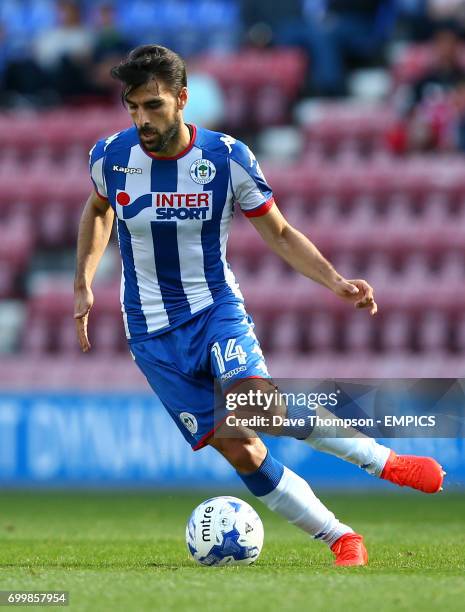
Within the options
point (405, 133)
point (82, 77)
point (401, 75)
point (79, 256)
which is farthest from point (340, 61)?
point (79, 256)

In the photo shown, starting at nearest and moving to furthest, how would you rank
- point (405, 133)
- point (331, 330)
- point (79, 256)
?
point (79, 256)
point (331, 330)
point (405, 133)

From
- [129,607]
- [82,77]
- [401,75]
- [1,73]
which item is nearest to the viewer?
[129,607]

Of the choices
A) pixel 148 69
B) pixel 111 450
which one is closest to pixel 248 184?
pixel 148 69

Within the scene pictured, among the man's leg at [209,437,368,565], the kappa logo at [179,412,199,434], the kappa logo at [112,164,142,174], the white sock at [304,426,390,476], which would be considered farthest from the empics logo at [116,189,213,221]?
the white sock at [304,426,390,476]

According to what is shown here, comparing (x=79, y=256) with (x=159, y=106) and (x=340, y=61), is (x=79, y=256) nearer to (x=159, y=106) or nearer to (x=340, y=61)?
(x=159, y=106)

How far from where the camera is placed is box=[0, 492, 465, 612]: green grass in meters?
4.81

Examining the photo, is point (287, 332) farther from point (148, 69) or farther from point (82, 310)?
point (148, 69)

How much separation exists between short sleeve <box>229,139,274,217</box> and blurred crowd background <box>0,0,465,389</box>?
6701mm

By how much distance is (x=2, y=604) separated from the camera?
480 centimetres

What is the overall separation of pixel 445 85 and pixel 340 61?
222 cm

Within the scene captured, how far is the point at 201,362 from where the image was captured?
614 cm

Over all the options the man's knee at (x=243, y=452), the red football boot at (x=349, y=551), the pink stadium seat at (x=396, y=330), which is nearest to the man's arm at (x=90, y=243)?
the man's knee at (x=243, y=452)

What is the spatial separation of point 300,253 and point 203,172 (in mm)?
580

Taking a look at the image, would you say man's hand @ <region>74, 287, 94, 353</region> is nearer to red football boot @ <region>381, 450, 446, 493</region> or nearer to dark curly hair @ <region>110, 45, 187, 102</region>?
dark curly hair @ <region>110, 45, 187, 102</region>
